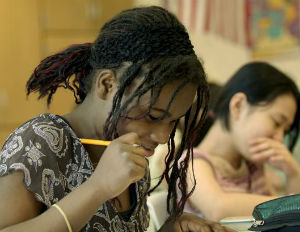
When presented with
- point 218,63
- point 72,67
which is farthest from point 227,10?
point 72,67

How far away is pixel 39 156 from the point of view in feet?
3.51

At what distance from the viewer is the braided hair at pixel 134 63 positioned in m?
1.10

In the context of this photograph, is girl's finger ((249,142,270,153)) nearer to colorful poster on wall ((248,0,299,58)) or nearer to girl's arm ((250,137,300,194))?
girl's arm ((250,137,300,194))

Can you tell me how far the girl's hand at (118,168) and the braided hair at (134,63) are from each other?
0.36ft

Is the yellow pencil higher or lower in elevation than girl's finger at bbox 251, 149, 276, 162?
higher

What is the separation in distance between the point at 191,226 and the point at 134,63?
0.39 meters

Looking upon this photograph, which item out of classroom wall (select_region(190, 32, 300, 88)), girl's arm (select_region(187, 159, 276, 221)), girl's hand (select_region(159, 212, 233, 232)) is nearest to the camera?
girl's hand (select_region(159, 212, 233, 232))

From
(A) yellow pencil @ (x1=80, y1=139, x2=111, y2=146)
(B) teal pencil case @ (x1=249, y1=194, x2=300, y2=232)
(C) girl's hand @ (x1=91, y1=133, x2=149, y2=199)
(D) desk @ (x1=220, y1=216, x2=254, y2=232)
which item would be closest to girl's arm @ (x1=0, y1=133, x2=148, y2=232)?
(C) girl's hand @ (x1=91, y1=133, x2=149, y2=199)

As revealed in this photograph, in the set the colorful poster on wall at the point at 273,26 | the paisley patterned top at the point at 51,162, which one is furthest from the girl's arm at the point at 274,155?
→ the colorful poster on wall at the point at 273,26

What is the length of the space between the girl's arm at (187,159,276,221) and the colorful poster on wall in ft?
6.16

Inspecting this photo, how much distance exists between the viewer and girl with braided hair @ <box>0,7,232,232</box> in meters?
1.00

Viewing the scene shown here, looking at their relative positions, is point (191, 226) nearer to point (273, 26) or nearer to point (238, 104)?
point (238, 104)

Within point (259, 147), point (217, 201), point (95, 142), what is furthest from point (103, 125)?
point (259, 147)

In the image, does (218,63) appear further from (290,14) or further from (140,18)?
(140,18)
